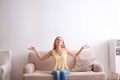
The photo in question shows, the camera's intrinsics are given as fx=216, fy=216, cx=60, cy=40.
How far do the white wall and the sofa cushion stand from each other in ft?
1.35

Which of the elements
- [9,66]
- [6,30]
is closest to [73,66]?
[9,66]

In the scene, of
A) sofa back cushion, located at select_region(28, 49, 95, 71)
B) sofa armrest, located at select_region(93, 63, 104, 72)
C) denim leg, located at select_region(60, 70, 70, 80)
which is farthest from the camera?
sofa back cushion, located at select_region(28, 49, 95, 71)

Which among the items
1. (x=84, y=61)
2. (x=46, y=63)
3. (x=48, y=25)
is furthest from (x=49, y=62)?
(x=48, y=25)

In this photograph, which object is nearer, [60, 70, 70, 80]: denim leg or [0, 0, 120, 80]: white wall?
[60, 70, 70, 80]: denim leg

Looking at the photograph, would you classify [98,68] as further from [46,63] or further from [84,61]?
[46,63]

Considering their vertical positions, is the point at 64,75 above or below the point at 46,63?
below

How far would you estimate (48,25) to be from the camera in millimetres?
4633

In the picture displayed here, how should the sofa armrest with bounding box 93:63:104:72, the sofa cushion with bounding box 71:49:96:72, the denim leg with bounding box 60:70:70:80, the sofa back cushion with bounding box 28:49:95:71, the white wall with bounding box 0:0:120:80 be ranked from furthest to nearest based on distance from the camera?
the white wall with bounding box 0:0:120:80
the sofa back cushion with bounding box 28:49:95:71
the sofa cushion with bounding box 71:49:96:72
the sofa armrest with bounding box 93:63:104:72
the denim leg with bounding box 60:70:70:80

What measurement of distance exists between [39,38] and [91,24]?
1157 mm

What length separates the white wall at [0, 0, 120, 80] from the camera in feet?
15.2

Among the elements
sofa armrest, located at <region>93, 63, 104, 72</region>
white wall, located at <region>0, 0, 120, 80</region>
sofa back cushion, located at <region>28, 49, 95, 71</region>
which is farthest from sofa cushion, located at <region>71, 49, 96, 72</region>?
white wall, located at <region>0, 0, 120, 80</region>

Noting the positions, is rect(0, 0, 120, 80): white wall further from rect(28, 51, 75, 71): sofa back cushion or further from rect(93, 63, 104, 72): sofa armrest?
rect(93, 63, 104, 72): sofa armrest

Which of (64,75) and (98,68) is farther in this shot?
(98,68)

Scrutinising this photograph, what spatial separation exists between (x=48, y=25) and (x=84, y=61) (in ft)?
3.76
